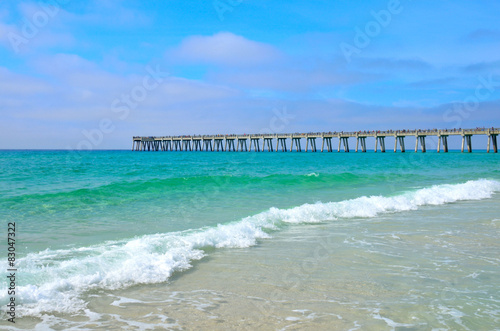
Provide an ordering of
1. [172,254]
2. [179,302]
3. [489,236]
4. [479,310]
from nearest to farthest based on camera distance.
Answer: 1. [479,310]
2. [179,302]
3. [172,254]
4. [489,236]

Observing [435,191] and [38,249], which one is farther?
[435,191]

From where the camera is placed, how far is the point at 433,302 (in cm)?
457

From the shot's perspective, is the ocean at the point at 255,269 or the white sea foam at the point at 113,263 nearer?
the ocean at the point at 255,269

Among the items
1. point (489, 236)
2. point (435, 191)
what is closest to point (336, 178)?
point (435, 191)

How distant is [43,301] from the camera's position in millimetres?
4562

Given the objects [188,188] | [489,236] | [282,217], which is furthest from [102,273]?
[188,188]

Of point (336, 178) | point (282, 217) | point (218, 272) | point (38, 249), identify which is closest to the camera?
point (218, 272)

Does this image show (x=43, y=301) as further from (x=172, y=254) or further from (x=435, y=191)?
(x=435, y=191)

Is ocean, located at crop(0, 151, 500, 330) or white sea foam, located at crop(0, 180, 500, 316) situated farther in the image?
white sea foam, located at crop(0, 180, 500, 316)

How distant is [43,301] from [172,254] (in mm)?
2249

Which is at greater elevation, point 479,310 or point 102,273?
point 102,273

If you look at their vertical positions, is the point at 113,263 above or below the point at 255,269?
above

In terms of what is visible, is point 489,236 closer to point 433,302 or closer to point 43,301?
point 433,302

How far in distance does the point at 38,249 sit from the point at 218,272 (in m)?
3.64
